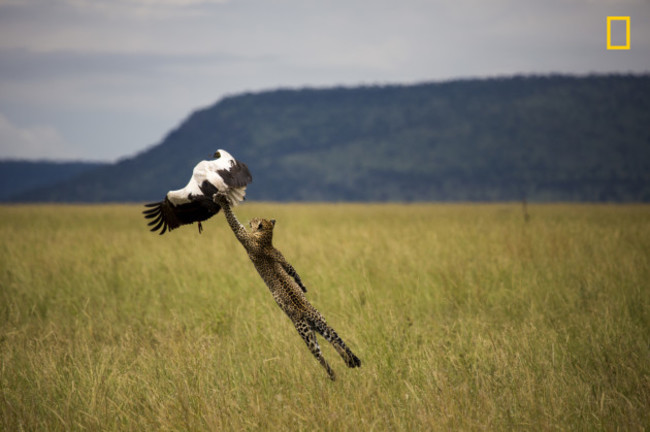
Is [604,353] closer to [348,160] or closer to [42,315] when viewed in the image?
[42,315]

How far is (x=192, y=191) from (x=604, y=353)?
A: 3.83 m

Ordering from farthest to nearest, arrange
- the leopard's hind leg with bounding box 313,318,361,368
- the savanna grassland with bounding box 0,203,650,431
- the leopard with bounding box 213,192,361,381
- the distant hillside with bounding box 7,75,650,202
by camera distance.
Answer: the distant hillside with bounding box 7,75,650,202 → the savanna grassland with bounding box 0,203,650,431 → the leopard with bounding box 213,192,361,381 → the leopard's hind leg with bounding box 313,318,361,368

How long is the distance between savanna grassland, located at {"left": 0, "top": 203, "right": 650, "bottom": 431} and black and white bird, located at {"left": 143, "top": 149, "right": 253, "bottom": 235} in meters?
1.29

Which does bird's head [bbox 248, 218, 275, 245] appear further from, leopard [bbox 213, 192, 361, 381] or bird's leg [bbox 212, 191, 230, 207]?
bird's leg [bbox 212, 191, 230, 207]

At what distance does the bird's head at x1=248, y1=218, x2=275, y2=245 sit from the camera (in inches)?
129

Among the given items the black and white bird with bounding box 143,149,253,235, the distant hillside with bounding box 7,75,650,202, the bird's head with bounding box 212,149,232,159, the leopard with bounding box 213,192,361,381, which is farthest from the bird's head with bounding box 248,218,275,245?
the distant hillside with bounding box 7,75,650,202

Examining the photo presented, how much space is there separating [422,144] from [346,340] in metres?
145

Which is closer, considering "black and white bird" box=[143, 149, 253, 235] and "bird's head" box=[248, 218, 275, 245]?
"black and white bird" box=[143, 149, 253, 235]

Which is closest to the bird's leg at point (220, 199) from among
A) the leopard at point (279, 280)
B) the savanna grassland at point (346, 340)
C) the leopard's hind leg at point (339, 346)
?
the leopard at point (279, 280)

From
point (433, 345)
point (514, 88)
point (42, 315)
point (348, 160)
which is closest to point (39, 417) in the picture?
point (433, 345)

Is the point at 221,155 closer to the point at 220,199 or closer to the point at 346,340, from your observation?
the point at 220,199

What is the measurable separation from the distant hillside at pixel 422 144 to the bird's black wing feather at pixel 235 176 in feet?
357

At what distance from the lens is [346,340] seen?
5465 mm

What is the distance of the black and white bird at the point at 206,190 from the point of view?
3146 mm
